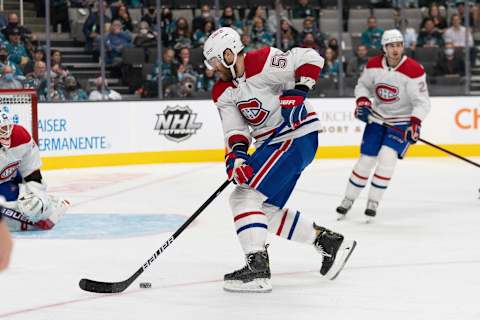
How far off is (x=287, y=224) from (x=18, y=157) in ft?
6.11

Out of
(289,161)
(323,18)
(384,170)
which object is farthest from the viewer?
(323,18)

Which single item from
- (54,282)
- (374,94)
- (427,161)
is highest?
(374,94)

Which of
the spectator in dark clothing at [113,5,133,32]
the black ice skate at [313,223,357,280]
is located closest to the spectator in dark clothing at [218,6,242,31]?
the spectator in dark clothing at [113,5,133,32]

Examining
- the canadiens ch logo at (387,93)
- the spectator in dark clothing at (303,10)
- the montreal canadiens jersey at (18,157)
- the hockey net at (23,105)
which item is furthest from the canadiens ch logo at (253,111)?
the spectator in dark clothing at (303,10)

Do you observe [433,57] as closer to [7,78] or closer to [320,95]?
[320,95]

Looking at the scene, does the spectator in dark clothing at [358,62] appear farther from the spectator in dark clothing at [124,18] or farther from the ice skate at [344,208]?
the ice skate at [344,208]

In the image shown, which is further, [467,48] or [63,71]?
[467,48]

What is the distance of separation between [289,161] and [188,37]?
23.6 ft

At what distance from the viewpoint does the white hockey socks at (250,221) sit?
400 cm

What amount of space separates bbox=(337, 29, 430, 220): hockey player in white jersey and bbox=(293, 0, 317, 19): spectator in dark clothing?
5.29 m

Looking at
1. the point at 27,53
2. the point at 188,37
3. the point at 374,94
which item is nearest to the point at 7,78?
the point at 27,53

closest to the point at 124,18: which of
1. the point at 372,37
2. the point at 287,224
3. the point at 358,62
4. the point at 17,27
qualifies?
the point at 17,27

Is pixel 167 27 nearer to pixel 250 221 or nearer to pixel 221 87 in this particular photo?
pixel 221 87

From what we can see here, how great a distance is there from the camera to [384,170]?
6324 mm
